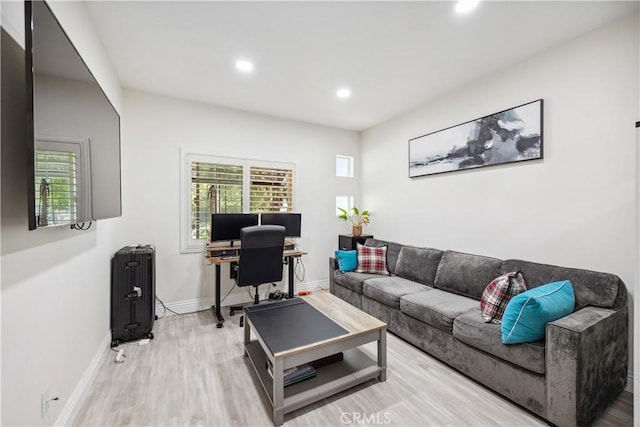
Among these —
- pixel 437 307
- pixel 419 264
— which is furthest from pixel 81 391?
pixel 419 264

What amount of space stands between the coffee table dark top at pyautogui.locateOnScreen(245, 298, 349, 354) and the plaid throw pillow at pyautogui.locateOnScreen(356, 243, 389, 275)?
1331mm

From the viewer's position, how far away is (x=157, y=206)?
3363 millimetres

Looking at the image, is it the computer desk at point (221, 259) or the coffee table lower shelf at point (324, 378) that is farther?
the computer desk at point (221, 259)

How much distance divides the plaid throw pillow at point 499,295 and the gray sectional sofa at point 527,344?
0.09 m

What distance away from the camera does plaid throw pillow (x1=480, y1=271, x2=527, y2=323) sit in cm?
207

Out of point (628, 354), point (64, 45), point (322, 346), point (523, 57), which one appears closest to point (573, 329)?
point (628, 354)

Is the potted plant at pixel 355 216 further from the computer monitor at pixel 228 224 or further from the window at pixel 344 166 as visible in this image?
the computer monitor at pixel 228 224

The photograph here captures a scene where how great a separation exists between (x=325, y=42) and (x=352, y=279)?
2609 millimetres

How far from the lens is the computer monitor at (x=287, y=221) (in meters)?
3.73

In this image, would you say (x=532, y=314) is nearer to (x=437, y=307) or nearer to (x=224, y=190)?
(x=437, y=307)

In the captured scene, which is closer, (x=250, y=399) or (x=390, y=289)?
(x=250, y=399)

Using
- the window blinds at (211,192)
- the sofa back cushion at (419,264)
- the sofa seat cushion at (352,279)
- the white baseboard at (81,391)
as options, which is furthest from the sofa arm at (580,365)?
the window blinds at (211,192)

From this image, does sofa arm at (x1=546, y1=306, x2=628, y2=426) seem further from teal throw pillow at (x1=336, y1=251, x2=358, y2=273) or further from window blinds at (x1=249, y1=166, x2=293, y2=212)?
window blinds at (x1=249, y1=166, x2=293, y2=212)

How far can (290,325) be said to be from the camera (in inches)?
81.0
